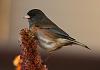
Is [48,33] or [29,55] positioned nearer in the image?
[29,55]

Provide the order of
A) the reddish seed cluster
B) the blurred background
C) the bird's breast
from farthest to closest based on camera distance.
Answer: the blurred background < the bird's breast < the reddish seed cluster

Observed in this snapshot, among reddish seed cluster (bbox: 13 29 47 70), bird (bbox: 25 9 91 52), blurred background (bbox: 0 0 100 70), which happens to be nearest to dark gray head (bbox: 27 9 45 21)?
bird (bbox: 25 9 91 52)

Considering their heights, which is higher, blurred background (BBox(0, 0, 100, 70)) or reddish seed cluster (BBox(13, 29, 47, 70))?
reddish seed cluster (BBox(13, 29, 47, 70))

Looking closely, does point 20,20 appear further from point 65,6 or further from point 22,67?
point 22,67

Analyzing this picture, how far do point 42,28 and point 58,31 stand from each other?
0.03 m

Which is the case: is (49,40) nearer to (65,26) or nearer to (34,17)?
(34,17)

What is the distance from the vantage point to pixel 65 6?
1987mm

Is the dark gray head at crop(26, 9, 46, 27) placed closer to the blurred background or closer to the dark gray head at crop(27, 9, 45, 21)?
the dark gray head at crop(27, 9, 45, 21)

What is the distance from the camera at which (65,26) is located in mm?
1976

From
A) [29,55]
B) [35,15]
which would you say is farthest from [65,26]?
[29,55]

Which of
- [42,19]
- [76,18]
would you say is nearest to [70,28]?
[76,18]

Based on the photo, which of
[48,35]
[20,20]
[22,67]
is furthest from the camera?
[20,20]

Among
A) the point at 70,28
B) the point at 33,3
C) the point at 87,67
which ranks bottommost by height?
the point at 87,67

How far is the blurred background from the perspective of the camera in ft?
6.40
